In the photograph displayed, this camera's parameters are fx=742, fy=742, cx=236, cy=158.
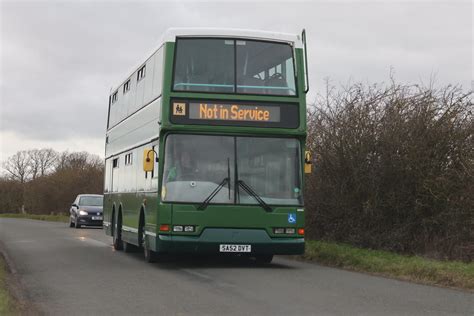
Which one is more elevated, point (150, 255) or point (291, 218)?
point (291, 218)

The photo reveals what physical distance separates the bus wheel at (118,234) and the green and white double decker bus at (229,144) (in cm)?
543

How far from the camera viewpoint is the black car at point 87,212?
37844 millimetres

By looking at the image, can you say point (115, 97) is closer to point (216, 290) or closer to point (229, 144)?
point (229, 144)

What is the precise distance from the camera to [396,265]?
1403 cm

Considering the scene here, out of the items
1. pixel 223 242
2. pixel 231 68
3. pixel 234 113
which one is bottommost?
pixel 223 242

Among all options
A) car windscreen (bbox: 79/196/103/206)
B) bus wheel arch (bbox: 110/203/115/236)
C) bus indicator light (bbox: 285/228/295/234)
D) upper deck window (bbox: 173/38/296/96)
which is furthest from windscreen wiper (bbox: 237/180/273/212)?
car windscreen (bbox: 79/196/103/206)

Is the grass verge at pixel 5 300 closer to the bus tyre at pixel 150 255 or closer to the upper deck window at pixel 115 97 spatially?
the bus tyre at pixel 150 255

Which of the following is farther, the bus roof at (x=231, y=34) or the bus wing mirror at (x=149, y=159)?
the bus wing mirror at (x=149, y=159)

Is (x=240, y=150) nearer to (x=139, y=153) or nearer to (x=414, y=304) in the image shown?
(x=139, y=153)

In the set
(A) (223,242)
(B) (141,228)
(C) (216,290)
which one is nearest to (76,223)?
(B) (141,228)

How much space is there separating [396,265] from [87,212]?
86.3 ft

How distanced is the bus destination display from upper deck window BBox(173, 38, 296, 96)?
274mm

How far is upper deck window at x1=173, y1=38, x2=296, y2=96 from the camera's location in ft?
47.1

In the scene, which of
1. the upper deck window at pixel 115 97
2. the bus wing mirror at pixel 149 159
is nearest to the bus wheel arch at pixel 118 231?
the upper deck window at pixel 115 97
